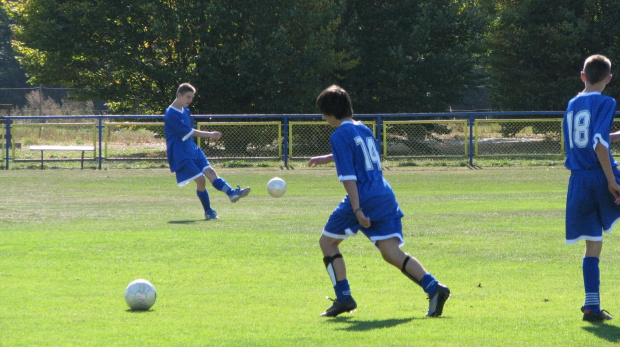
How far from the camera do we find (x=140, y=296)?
648 cm

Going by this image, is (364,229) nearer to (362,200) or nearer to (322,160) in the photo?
(362,200)

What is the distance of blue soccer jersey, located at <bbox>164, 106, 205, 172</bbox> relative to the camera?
43.3 ft

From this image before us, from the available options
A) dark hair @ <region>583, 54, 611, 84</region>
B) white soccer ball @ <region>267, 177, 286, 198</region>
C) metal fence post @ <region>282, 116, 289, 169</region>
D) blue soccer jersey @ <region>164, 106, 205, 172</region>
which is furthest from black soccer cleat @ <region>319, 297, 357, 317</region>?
metal fence post @ <region>282, 116, 289, 169</region>

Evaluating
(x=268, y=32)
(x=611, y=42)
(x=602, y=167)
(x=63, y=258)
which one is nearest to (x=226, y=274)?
(x=63, y=258)

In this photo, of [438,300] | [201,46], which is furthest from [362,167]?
[201,46]

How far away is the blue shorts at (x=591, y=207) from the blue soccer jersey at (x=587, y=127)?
9 cm

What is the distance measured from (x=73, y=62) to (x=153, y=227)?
2271 cm

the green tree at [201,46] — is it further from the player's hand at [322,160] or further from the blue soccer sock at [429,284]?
the blue soccer sock at [429,284]

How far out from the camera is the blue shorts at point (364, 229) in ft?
20.1

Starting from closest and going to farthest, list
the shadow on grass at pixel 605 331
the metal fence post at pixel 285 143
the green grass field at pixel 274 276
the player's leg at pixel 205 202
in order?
the shadow on grass at pixel 605 331
the green grass field at pixel 274 276
the player's leg at pixel 205 202
the metal fence post at pixel 285 143

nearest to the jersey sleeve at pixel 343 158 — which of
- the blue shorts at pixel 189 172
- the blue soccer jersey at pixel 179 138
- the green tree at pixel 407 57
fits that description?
the blue soccer jersey at pixel 179 138

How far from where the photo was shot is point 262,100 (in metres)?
32.5

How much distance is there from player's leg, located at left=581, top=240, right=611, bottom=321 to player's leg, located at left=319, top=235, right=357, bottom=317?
154 cm

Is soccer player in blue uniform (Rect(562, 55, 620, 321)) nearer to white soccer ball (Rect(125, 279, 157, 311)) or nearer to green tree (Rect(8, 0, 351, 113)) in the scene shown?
white soccer ball (Rect(125, 279, 157, 311))
